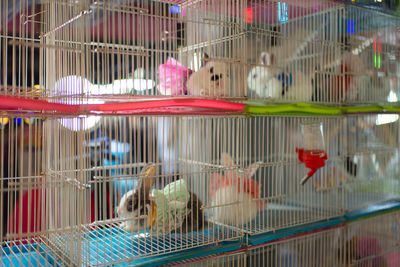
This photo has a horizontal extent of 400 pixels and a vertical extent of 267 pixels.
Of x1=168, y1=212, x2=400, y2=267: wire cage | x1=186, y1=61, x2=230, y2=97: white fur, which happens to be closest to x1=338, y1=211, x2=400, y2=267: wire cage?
x1=168, y1=212, x2=400, y2=267: wire cage

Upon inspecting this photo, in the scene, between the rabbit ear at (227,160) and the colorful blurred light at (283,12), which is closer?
the rabbit ear at (227,160)

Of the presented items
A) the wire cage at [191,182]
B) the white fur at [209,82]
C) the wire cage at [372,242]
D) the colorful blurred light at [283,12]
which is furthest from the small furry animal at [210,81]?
the wire cage at [372,242]

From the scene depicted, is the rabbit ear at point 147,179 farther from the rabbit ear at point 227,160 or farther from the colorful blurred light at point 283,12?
the colorful blurred light at point 283,12

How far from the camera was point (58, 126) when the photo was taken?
1381 millimetres

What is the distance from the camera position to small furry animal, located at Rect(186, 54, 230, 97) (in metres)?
1.54

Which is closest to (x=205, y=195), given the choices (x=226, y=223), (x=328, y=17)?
(x=226, y=223)

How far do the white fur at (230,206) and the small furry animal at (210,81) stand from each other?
40 cm

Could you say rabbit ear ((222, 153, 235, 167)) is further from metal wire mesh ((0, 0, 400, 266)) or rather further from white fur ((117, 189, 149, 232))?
white fur ((117, 189, 149, 232))

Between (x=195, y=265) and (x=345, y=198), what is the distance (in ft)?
3.11

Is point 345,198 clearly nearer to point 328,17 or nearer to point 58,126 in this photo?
point 328,17

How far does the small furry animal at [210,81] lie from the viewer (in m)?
1.54

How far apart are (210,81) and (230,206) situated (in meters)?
0.53

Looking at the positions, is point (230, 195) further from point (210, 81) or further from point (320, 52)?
point (320, 52)

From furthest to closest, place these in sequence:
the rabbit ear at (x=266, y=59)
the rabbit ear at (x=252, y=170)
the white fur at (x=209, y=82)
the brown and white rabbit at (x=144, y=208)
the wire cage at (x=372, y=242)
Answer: the wire cage at (x=372, y=242) < the rabbit ear at (x=266, y=59) < the rabbit ear at (x=252, y=170) < the white fur at (x=209, y=82) < the brown and white rabbit at (x=144, y=208)
